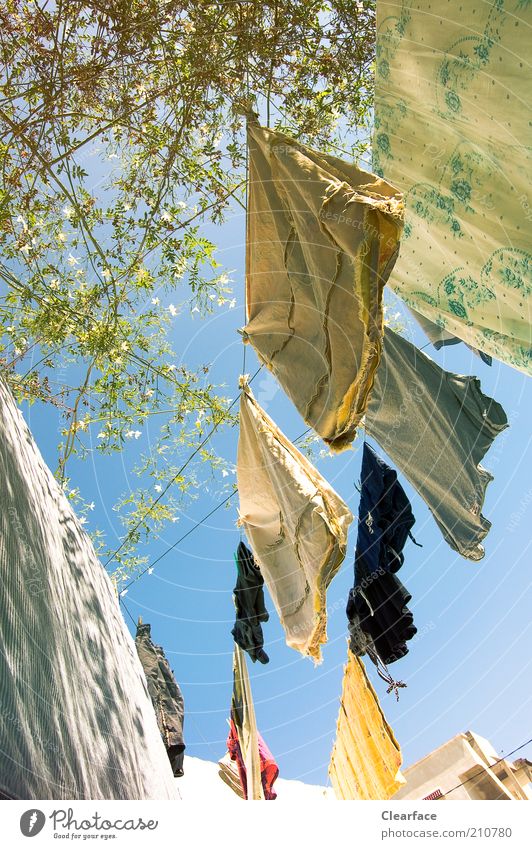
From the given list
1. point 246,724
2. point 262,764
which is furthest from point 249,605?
point 262,764

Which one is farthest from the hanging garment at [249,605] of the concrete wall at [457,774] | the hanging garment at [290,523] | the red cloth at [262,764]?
the concrete wall at [457,774]

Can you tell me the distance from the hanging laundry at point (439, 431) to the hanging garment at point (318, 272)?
0.98 metres

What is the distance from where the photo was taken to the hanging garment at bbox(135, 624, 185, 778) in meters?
3.52

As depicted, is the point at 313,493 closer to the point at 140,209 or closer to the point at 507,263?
the point at 507,263

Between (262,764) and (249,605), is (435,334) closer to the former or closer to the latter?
(249,605)

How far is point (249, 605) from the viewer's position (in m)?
3.39

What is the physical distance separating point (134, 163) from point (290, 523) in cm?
219

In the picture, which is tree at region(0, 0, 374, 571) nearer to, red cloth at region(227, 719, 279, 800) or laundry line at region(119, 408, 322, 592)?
laundry line at region(119, 408, 322, 592)

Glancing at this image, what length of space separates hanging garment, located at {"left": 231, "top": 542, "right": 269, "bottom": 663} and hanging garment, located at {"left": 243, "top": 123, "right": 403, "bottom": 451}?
1304 millimetres

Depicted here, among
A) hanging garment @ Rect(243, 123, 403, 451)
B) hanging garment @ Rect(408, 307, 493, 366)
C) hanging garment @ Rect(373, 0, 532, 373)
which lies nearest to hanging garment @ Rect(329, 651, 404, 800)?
hanging garment @ Rect(408, 307, 493, 366)

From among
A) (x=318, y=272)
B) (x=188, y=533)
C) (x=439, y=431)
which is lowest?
(x=439, y=431)

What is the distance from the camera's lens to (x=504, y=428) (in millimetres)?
3322

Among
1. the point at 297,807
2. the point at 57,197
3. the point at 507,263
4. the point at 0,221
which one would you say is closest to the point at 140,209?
the point at 57,197

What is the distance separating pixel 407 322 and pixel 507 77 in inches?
90.0
